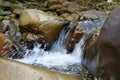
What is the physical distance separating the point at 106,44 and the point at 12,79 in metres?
1.51

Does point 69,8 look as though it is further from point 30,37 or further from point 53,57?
point 53,57

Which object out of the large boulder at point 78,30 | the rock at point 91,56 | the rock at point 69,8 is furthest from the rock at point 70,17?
the rock at point 91,56

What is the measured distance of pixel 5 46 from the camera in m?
6.49

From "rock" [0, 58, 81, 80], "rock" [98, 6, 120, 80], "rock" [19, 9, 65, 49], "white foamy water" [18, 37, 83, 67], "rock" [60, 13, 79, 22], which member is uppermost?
"rock" [98, 6, 120, 80]

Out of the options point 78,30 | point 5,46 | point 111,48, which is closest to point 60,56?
point 78,30

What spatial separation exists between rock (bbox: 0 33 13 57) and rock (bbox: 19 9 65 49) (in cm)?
85

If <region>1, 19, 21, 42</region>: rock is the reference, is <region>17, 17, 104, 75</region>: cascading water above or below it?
below

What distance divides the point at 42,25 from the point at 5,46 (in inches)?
45.8

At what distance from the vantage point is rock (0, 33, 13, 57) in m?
6.44

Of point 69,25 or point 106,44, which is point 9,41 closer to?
point 69,25

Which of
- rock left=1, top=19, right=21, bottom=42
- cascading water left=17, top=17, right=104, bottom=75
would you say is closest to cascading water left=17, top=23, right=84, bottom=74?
cascading water left=17, top=17, right=104, bottom=75

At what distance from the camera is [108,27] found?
10.1 feet

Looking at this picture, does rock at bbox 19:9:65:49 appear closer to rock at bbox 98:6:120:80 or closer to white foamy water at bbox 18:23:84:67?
white foamy water at bbox 18:23:84:67

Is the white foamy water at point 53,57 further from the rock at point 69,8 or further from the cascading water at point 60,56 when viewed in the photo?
the rock at point 69,8
